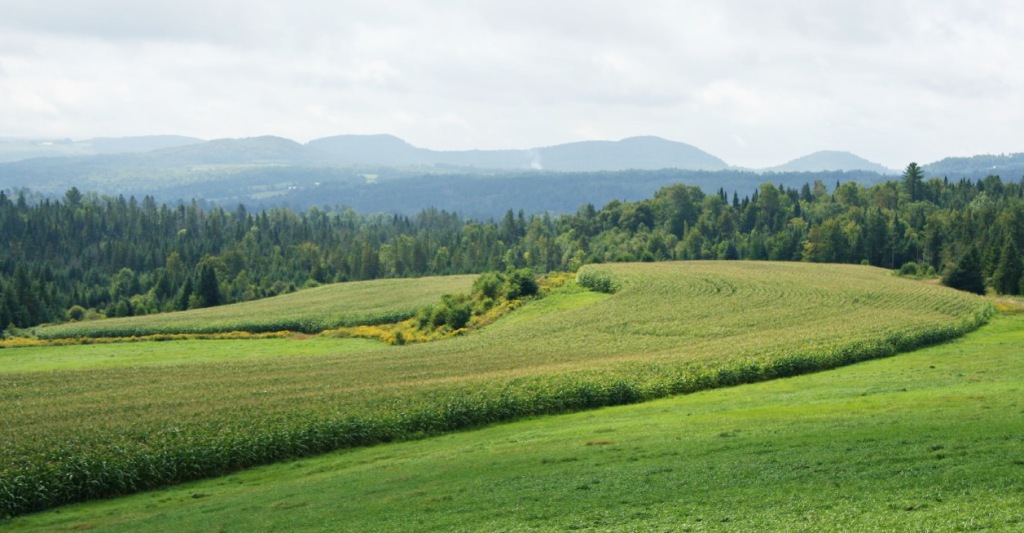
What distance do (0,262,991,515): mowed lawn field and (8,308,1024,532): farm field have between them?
164 cm

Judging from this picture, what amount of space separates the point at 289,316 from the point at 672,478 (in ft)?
285

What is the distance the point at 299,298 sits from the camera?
13588 cm

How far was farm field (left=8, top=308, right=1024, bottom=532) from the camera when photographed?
75.0 ft

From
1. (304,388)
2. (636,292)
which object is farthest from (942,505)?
(636,292)

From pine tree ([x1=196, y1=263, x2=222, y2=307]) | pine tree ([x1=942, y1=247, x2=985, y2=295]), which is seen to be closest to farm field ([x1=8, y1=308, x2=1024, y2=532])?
pine tree ([x1=942, y1=247, x2=985, y2=295])

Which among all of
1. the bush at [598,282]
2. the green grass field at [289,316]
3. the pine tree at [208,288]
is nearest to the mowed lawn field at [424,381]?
the bush at [598,282]

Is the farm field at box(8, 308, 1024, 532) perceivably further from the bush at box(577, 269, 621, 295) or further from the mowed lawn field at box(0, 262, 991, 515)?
the bush at box(577, 269, 621, 295)

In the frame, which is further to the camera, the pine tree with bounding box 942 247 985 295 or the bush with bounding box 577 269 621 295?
the pine tree with bounding box 942 247 985 295

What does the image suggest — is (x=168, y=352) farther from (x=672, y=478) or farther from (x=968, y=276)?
(x=968, y=276)

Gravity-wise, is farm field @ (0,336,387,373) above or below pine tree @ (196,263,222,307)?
above

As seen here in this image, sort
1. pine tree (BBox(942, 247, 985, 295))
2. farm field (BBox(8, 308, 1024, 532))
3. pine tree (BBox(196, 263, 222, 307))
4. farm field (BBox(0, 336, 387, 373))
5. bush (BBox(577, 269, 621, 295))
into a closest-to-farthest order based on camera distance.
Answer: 1. farm field (BBox(8, 308, 1024, 532))
2. farm field (BBox(0, 336, 387, 373))
3. bush (BBox(577, 269, 621, 295))
4. pine tree (BBox(942, 247, 985, 295))
5. pine tree (BBox(196, 263, 222, 307))

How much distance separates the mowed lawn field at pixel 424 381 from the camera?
35688 mm

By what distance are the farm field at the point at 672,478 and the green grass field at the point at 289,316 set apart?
66617mm

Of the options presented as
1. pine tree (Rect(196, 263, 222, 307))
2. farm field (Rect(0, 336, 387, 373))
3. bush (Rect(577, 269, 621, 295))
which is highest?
bush (Rect(577, 269, 621, 295))
